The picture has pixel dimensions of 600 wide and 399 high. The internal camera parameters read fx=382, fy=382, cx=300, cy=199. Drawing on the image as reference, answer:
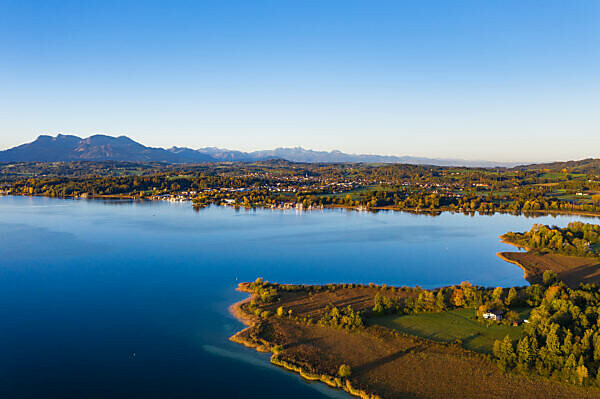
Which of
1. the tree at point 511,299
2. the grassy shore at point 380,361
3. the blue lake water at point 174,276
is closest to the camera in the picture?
the grassy shore at point 380,361

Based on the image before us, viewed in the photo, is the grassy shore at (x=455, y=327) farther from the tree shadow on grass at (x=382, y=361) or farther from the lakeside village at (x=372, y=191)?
the lakeside village at (x=372, y=191)

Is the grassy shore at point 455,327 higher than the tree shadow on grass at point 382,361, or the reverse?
the grassy shore at point 455,327

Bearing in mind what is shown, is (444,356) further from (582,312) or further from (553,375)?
(582,312)

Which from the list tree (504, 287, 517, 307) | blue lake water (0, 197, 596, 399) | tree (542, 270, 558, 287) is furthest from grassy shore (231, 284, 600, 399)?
tree (542, 270, 558, 287)

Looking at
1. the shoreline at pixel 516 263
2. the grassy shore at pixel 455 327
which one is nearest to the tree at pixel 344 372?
the grassy shore at pixel 455 327

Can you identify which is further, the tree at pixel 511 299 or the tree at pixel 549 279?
the tree at pixel 549 279

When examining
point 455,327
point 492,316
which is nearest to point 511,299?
point 492,316

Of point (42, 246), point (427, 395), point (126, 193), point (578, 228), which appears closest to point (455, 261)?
point (578, 228)

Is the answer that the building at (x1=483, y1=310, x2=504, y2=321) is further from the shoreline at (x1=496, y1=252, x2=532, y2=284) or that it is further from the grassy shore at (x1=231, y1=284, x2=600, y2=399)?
the shoreline at (x1=496, y1=252, x2=532, y2=284)
